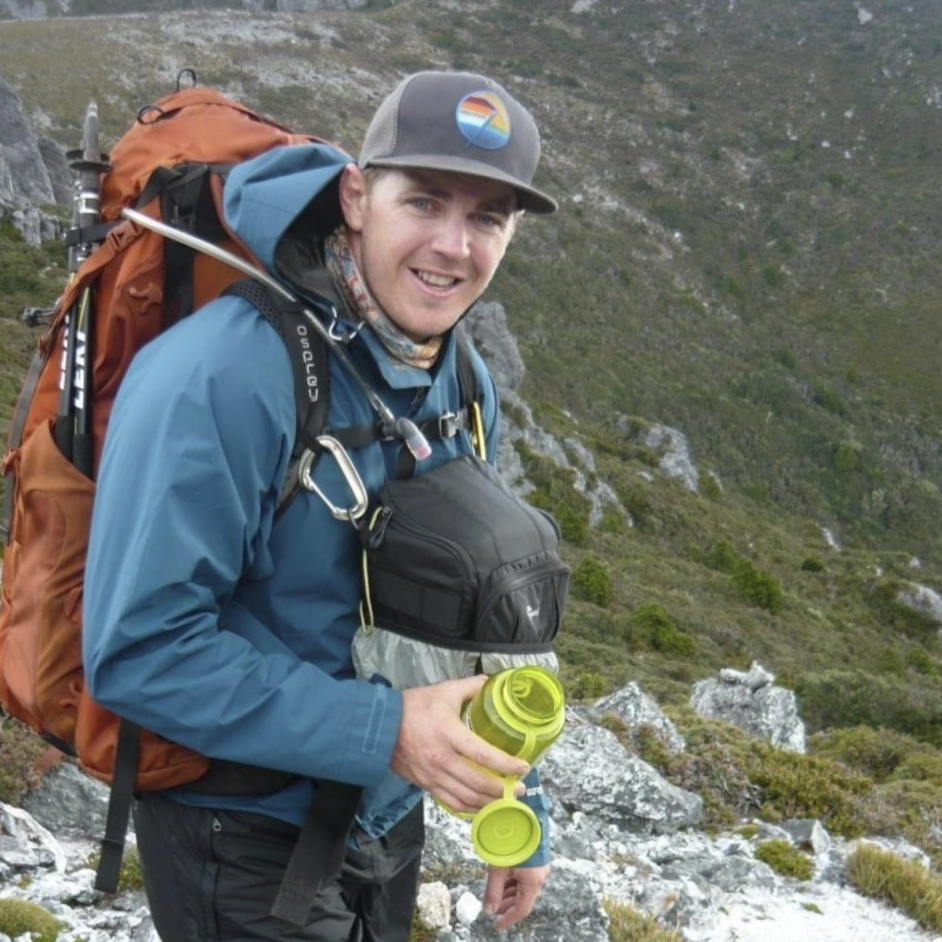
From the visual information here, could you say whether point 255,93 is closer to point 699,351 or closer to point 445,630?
point 699,351

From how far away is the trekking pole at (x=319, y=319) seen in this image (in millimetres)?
2105

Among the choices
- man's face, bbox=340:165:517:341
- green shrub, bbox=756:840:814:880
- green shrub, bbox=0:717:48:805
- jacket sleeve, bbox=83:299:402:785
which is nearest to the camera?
jacket sleeve, bbox=83:299:402:785

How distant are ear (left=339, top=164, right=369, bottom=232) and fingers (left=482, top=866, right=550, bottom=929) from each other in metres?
1.68

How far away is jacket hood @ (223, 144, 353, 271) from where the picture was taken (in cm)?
214

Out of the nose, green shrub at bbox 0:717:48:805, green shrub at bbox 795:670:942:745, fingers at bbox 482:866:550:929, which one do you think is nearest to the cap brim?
Answer: the nose

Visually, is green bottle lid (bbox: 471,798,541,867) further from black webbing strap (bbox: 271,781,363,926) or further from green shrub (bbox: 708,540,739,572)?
green shrub (bbox: 708,540,739,572)

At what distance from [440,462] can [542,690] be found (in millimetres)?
602

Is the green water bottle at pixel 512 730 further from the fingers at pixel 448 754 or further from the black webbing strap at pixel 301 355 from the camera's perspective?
the black webbing strap at pixel 301 355

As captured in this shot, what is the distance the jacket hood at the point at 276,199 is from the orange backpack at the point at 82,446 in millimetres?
66

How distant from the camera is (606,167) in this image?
226 ft

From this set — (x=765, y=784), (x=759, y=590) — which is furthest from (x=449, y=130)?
(x=759, y=590)

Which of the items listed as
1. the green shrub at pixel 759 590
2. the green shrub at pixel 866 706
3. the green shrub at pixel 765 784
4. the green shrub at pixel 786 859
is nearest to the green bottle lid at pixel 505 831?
the green shrub at pixel 786 859

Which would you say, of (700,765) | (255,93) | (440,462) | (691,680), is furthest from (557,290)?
(440,462)

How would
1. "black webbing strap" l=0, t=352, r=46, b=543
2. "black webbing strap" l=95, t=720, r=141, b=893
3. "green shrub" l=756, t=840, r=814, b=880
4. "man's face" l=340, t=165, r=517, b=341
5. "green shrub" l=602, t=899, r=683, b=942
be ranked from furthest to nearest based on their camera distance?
"green shrub" l=756, t=840, r=814, b=880 → "green shrub" l=602, t=899, r=683, b=942 → "black webbing strap" l=0, t=352, r=46, b=543 → "man's face" l=340, t=165, r=517, b=341 → "black webbing strap" l=95, t=720, r=141, b=893
